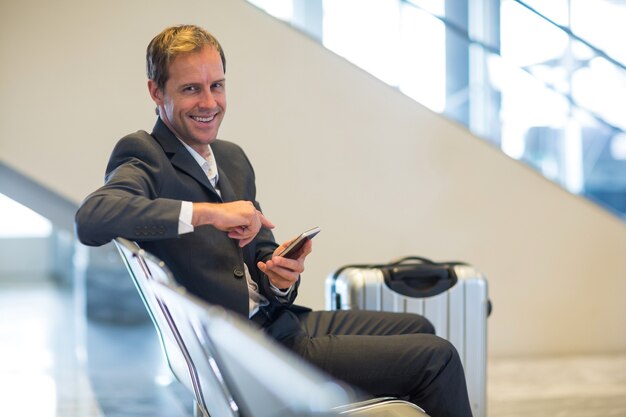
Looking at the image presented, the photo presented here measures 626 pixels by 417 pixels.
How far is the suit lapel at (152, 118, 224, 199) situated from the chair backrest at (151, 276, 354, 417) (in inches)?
24.2

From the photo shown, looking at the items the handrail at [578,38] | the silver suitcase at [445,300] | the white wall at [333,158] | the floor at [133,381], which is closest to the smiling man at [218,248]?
the silver suitcase at [445,300]

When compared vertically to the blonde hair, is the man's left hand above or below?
below

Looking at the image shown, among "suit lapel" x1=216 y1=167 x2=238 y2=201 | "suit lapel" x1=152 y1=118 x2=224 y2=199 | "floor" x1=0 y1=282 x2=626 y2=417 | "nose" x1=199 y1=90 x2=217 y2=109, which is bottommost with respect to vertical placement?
"floor" x1=0 y1=282 x2=626 y2=417

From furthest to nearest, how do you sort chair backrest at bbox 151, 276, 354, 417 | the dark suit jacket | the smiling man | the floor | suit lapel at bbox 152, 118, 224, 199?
the floor < suit lapel at bbox 152, 118, 224, 199 < the smiling man < the dark suit jacket < chair backrest at bbox 151, 276, 354, 417

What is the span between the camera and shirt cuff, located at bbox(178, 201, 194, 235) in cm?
178

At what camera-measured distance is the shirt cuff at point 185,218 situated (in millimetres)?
1776

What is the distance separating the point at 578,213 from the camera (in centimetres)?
479

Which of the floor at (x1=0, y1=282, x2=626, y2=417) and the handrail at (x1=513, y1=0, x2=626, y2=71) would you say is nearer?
the floor at (x1=0, y1=282, x2=626, y2=417)

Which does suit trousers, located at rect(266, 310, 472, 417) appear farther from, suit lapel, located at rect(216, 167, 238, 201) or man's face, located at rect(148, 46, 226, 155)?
man's face, located at rect(148, 46, 226, 155)

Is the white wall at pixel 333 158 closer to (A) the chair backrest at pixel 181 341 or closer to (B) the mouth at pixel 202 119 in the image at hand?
(B) the mouth at pixel 202 119

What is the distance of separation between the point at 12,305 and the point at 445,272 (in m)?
5.93

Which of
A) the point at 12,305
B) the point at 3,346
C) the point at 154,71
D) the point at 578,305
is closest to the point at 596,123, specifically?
the point at 578,305

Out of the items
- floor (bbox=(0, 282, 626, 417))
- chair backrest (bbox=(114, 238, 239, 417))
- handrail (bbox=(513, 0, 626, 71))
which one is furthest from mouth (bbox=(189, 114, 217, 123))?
handrail (bbox=(513, 0, 626, 71))

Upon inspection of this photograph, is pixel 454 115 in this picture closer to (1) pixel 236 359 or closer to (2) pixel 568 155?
(2) pixel 568 155
